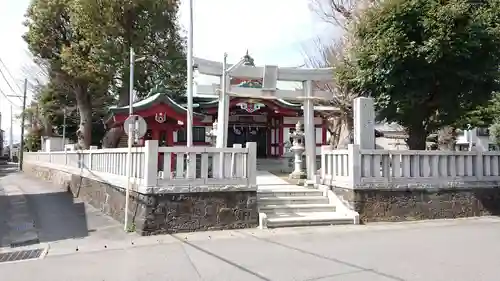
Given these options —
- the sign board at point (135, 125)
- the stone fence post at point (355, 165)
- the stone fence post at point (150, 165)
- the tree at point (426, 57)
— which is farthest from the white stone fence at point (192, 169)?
the tree at point (426, 57)

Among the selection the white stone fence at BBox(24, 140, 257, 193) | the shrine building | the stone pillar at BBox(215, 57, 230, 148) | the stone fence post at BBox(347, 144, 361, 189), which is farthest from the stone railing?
the shrine building

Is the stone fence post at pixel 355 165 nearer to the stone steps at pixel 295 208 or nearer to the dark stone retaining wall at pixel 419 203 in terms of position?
the dark stone retaining wall at pixel 419 203

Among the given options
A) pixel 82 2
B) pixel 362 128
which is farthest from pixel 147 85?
pixel 362 128

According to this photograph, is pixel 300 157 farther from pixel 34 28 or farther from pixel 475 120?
pixel 34 28

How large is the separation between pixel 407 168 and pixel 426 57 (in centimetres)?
284

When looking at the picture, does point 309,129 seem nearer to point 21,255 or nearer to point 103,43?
point 21,255

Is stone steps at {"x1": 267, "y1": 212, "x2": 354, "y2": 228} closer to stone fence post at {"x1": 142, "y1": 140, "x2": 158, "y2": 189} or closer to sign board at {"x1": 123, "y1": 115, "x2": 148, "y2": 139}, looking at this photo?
stone fence post at {"x1": 142, "y1": 140, "x2": 158, "y2": 189}

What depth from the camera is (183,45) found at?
22922mm

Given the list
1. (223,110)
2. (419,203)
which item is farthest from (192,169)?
(419,203)

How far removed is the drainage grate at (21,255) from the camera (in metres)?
7.36

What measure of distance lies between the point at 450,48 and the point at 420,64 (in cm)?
78

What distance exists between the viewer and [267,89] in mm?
13445

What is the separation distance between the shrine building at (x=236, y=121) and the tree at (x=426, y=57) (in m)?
7.14

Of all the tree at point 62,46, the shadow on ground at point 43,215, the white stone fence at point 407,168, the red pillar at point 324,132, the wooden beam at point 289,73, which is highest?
the tree at point 62,46
